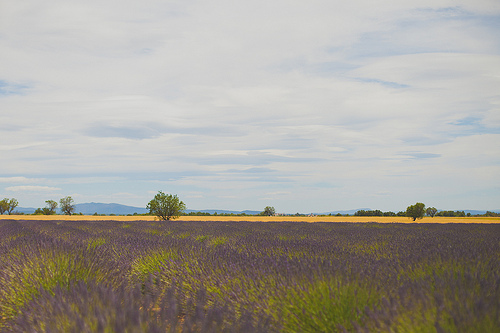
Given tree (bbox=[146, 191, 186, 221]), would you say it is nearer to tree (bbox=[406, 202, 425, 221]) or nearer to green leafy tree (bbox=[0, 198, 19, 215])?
tree (bbox=[406, 202, 425, 221])

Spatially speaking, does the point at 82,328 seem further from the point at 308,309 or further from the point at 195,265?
the point at 195,265

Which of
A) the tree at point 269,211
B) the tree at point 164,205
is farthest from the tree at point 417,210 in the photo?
the tree at point 269,211

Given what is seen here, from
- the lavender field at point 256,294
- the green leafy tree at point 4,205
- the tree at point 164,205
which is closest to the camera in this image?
the lavender field at point 256,294

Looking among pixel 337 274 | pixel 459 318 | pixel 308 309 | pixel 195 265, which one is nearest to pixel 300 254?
pixel 195 265

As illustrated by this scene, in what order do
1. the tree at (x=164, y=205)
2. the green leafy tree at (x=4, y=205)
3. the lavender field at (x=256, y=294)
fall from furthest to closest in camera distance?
the green leafy tree at (x=4, y=205)
the tree at (x=164, y=205)
the lavender field at (x=256, y=294)

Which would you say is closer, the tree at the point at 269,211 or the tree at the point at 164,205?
the tree at the point at 164,205

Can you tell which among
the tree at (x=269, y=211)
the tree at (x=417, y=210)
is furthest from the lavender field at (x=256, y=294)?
the tree at (x=269, y=211)

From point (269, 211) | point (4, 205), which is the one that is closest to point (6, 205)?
point (4, 205)

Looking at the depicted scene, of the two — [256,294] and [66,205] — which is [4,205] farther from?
[256,294]

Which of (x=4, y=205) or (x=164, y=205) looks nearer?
(x=164, y=205)

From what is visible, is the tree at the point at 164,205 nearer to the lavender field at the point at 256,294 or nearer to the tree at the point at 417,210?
the tree at the point at 417,210

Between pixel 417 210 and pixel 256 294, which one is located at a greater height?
pixel 417 210

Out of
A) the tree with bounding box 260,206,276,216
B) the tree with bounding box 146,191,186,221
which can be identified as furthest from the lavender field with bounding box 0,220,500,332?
the tree with bounding box 260,206,276,216

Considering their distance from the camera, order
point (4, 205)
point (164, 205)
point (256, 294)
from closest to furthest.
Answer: point (256, 294)
point (164, 205)
point (4, 205)
